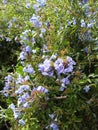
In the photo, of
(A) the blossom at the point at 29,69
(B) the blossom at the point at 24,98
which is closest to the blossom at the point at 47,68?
(A) the blossom at the point at 29,69

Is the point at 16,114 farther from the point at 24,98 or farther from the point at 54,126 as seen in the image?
the point at 54,126

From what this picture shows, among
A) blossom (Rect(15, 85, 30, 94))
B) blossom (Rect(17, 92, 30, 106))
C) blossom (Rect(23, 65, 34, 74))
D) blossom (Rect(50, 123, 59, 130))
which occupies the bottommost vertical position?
blossom (Rect(50, 123, 59, 130))

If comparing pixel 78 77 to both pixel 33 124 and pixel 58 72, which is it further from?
pixel 33 124

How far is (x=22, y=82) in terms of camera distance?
2494mm

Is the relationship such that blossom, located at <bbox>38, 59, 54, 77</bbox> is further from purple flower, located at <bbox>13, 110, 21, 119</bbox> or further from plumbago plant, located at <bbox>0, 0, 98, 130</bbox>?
purple flower, located at <bbox>13, 110, 21, 119</bbox>

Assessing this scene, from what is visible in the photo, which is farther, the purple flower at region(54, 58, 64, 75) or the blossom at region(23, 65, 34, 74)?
the blossom at region(23, 65, 34, 74)

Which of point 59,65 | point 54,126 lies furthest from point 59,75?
point 54,126

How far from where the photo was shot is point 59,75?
2449mm

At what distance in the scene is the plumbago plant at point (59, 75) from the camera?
2465 mm

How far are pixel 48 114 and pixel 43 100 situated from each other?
0.12m

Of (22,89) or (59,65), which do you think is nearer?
(59,65)

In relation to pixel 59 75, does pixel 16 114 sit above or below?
below

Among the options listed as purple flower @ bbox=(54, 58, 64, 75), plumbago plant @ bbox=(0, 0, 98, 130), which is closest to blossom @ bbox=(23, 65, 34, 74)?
plumbago plant @ bbox=(0, 0, 98, 130)

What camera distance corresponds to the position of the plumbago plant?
2.46m
